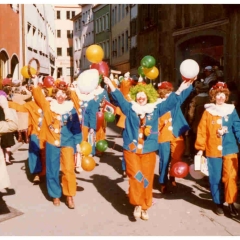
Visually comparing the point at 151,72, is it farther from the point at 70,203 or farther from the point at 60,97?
the point at 70,203

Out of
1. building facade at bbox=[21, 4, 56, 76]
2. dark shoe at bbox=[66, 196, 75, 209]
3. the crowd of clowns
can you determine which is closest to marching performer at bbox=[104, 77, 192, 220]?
the crowd of clowns

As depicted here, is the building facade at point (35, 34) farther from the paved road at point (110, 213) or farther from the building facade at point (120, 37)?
the paved road at point (110, 213)

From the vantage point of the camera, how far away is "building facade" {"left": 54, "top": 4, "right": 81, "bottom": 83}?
63.5 meters

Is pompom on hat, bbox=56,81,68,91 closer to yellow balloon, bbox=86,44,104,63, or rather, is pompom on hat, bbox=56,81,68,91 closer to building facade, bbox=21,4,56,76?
yellow balloon, bbox=86,44,104,63

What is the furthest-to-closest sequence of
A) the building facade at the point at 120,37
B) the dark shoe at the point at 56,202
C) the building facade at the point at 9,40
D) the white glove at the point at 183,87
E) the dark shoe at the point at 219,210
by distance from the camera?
1. the building facade at the point at 120,37
2. the building facade at the point at 9,40
3. the dark shoe at the point at 56,202
4. the dark shoe at the point at 219,210
5. the white glove at the point at 183,87

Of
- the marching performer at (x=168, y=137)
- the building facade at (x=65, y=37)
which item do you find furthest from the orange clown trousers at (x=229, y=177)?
the building facade at (x=65, y=37)

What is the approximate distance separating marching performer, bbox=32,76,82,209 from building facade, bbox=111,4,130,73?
27.7 meters

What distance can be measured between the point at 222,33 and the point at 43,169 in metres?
8.03

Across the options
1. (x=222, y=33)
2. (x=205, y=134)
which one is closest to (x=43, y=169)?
(x=205, y=134)

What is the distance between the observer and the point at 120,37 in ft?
122

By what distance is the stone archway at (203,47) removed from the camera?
1405cm

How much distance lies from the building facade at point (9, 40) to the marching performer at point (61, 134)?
1310 centimetres

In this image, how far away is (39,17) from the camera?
107 feet

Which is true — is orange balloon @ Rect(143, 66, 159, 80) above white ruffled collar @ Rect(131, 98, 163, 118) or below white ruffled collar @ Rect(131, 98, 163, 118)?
above
